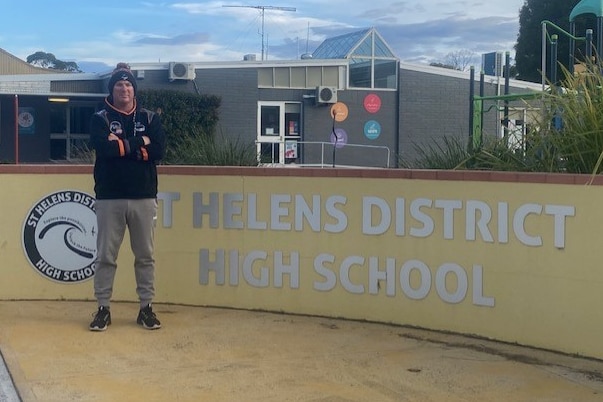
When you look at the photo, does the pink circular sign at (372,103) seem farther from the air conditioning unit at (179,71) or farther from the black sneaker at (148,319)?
the black sneaker at (148,319)

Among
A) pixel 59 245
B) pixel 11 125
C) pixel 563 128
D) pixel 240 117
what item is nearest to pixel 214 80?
pixel 240 117

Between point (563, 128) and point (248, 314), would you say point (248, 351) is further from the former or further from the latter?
point (563, 128)

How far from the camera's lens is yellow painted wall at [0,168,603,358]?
5.86m

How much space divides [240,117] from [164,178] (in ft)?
59.8

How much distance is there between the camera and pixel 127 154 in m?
6.30

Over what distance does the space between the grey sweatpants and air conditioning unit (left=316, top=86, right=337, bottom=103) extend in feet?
64.4

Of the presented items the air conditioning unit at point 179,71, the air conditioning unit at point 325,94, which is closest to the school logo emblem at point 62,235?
the air conditioning unit at point 179,71

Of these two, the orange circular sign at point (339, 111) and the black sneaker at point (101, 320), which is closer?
the black sneaker at point (101, 320)

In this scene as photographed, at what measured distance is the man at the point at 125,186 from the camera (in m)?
6.38

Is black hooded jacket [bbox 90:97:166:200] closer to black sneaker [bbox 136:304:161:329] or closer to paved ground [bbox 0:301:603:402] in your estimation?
black sneaker [bbox 136:304:161:329]

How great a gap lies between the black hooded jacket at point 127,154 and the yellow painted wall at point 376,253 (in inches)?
39.7

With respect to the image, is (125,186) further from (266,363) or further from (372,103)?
(372,103)

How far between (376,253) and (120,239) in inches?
83.4

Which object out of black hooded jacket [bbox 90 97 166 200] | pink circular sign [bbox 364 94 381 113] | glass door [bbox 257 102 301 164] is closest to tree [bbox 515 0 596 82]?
pink circular sign [bbox 364 94 381 113]
